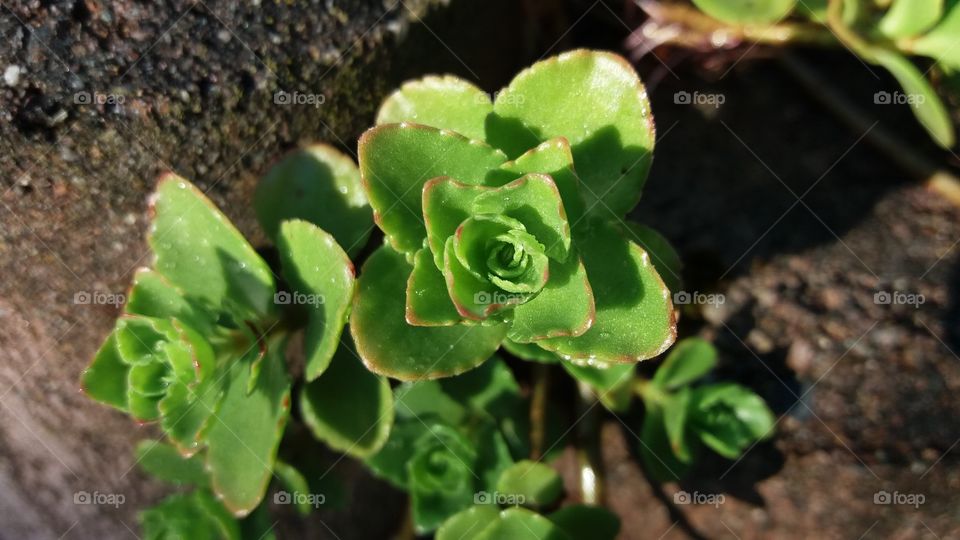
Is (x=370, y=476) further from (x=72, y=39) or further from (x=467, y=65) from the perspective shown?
(x=72, y=39)

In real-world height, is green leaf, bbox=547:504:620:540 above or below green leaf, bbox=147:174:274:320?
below

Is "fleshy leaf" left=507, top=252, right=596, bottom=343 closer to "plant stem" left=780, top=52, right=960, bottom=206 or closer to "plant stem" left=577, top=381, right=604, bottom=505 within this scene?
"plant stem" left=577, top=381, right=604, bottom=505

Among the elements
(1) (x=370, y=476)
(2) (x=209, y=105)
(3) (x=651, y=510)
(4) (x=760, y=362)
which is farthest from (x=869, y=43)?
(1) (x=370, y=476)

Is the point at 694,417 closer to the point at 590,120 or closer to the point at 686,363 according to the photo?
the point at 686,363

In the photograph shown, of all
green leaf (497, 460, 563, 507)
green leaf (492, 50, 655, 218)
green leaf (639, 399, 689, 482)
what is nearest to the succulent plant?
green leaf (492, 50, 655, 218)

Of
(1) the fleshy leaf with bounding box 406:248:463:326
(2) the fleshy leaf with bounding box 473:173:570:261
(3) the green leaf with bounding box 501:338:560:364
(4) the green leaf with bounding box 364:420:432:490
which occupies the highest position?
(2) the fleshy leaf with bounding box 473:173:570:261

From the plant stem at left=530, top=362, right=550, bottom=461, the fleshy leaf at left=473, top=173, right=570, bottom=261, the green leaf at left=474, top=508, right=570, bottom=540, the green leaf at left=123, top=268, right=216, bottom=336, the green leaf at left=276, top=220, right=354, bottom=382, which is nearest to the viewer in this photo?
the fleshy leaf at left=473, top=173, right=570, bottom=261

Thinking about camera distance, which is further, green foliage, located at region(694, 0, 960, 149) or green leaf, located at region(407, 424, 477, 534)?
green leaf, located at region(407, 424, 477, 534)
